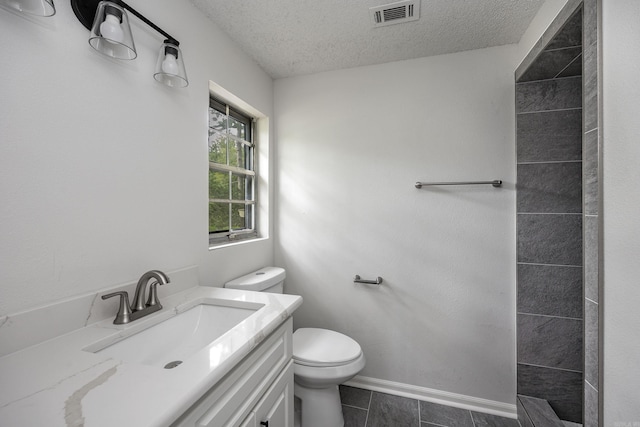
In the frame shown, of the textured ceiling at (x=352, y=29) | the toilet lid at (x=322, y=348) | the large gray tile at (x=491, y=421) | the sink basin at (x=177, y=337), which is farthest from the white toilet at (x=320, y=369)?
the textured ceiling at (x=352, y=29)

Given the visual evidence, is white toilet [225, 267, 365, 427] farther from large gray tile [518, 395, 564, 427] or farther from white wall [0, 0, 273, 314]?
large gray tile [518, 395, 564, 427]

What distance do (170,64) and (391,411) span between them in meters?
2.20

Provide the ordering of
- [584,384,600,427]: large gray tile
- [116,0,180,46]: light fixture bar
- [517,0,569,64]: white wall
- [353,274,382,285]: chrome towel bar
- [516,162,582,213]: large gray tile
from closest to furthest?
[584,384,600,427]: large gray tile, [116,0,180,46]: light fixture bar, [517,0,569,64]: white wall, [516,162,582,213]: large gray tile, [353,274,382,285]: chrome towel bar

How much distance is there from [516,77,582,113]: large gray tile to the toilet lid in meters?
1.74

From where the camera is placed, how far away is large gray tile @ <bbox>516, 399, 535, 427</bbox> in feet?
4.86

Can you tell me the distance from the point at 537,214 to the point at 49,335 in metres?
2.25

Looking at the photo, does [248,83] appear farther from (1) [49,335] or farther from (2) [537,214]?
(2) [537,214]

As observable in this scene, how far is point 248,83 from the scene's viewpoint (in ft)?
5.93

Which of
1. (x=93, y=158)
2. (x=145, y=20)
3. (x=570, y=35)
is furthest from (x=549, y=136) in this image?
(x=93, y=158)

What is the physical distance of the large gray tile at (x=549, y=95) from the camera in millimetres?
Answer: 1526

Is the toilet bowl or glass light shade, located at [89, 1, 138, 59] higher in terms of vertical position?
glass light shade, located at [89, 1, 138, 59]

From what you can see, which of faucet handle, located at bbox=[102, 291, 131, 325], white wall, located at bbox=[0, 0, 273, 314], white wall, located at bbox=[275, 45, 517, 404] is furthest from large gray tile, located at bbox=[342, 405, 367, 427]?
faucet handle, located at bbox=[102, 291, 131, 325]

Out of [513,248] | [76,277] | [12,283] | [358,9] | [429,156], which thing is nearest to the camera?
[12,283]

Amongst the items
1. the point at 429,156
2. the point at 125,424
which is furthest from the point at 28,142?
the point at 429,156
